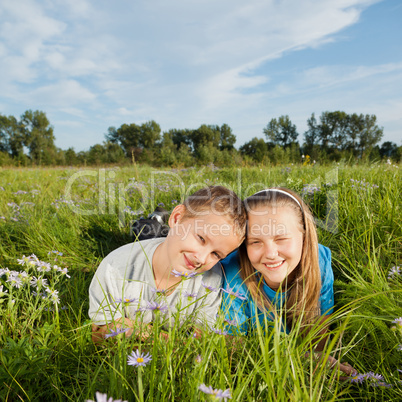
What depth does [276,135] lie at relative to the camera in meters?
73.0

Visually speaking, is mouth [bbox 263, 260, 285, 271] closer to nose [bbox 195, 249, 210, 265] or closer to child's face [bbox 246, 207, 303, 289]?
child's face [bbox 246, 207, 303, 289]

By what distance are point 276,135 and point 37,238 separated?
242 ft

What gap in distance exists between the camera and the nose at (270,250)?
2.11 metres

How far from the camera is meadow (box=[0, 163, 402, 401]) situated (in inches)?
47.3

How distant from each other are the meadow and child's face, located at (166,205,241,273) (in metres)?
0.53

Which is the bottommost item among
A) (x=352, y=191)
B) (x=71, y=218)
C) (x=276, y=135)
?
(x=71, y=218)

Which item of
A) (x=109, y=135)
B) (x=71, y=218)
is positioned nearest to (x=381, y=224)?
(x=71, y=218)

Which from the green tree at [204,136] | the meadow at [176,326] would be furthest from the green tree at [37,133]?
the meadow at [176,326]

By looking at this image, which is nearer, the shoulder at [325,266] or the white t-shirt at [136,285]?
the white t-shirt at [136,285]

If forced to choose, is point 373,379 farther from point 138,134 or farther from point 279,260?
point 138,134

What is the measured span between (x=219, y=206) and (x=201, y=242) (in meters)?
0.28

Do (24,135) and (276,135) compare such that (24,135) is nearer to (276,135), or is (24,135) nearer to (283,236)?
(276,135)

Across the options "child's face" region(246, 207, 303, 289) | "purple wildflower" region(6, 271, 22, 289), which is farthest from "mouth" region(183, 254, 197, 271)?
"purple wildflower" region(6, 271, 22, 289)

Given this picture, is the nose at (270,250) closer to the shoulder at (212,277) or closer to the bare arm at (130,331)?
the shoulder at (212,277)
